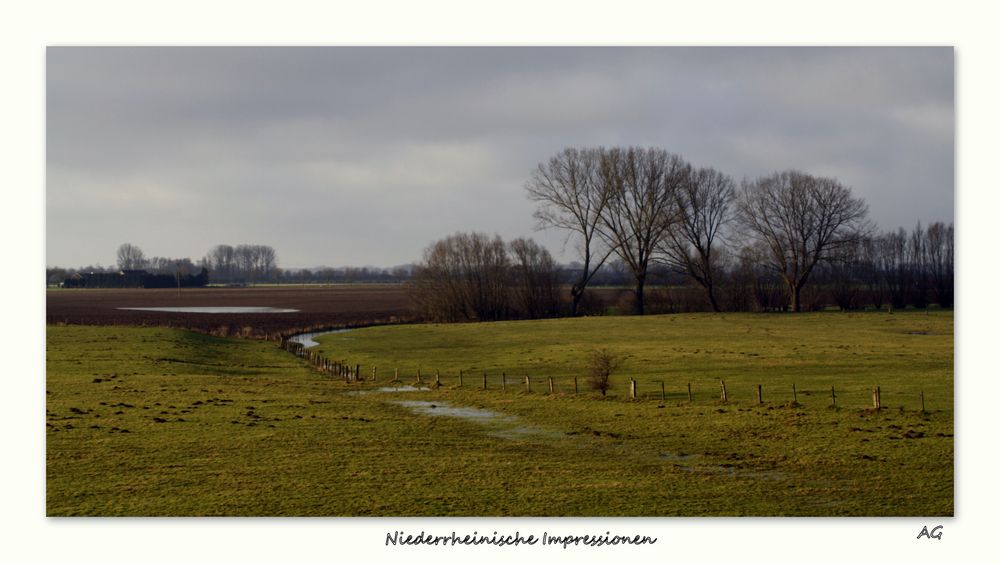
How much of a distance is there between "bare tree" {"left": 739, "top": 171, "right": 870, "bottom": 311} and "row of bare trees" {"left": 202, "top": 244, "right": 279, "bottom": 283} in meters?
19.5

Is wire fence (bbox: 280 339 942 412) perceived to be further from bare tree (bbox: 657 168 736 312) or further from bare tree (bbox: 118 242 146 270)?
bare tree (bbox: 657 168 736 312)

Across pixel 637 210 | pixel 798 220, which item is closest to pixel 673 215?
pixel 637 210

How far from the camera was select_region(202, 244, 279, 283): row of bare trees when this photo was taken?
24.4m

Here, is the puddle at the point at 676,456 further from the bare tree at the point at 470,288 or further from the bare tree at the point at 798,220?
the bare tree at the point at 470,288

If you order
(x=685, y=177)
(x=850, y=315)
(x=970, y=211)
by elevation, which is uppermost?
(x=685, y=177)

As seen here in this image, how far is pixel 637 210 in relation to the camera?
73.8 metres

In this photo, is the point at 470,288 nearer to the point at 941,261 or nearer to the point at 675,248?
the point at 675,248

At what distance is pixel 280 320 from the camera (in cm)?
6756

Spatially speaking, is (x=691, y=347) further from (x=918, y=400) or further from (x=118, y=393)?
(x=118, y=393)

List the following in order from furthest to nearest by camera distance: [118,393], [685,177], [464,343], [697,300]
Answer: [697,300] < [685,177] < [464,343] < [118,393]

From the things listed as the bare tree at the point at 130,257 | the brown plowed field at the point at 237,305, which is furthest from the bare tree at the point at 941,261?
the brown plowed field at the point at 237,305
